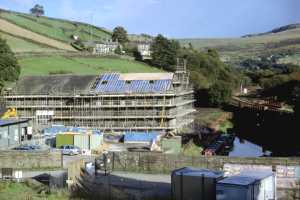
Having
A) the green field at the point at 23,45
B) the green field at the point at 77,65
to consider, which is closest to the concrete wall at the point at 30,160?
the green field at the point at 77,65

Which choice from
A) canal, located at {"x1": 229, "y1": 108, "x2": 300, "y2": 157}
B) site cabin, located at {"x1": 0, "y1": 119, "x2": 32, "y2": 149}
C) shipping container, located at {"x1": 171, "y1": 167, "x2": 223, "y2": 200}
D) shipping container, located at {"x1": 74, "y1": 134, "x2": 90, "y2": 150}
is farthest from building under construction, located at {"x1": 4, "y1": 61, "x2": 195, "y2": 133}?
shipping container, located at {"x1": 171, "y1": 167, "x2": 223, "y2": 200}

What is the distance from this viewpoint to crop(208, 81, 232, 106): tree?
90125mm

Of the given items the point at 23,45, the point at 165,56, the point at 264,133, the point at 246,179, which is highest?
the point at 23,45

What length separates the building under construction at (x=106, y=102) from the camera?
62125mm

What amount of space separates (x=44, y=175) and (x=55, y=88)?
110 feet

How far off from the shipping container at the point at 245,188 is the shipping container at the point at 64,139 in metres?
24.2

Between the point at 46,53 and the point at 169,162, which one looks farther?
the point at 46,53

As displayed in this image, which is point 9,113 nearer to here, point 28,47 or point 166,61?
point 28,47

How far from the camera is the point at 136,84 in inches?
2512

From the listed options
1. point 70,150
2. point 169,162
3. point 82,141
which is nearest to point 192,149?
point 82,141

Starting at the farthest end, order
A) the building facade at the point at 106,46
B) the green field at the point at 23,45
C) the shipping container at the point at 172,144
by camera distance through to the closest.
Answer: the building facade at the point at 106,46 < the green field at the point at 23,45 < the shipping container at the point at 172,144

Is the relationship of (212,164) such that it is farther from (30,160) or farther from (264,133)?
(264,133)

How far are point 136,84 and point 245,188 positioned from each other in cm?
3909

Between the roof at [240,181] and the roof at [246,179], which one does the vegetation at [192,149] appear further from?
the roof at [240,181]
